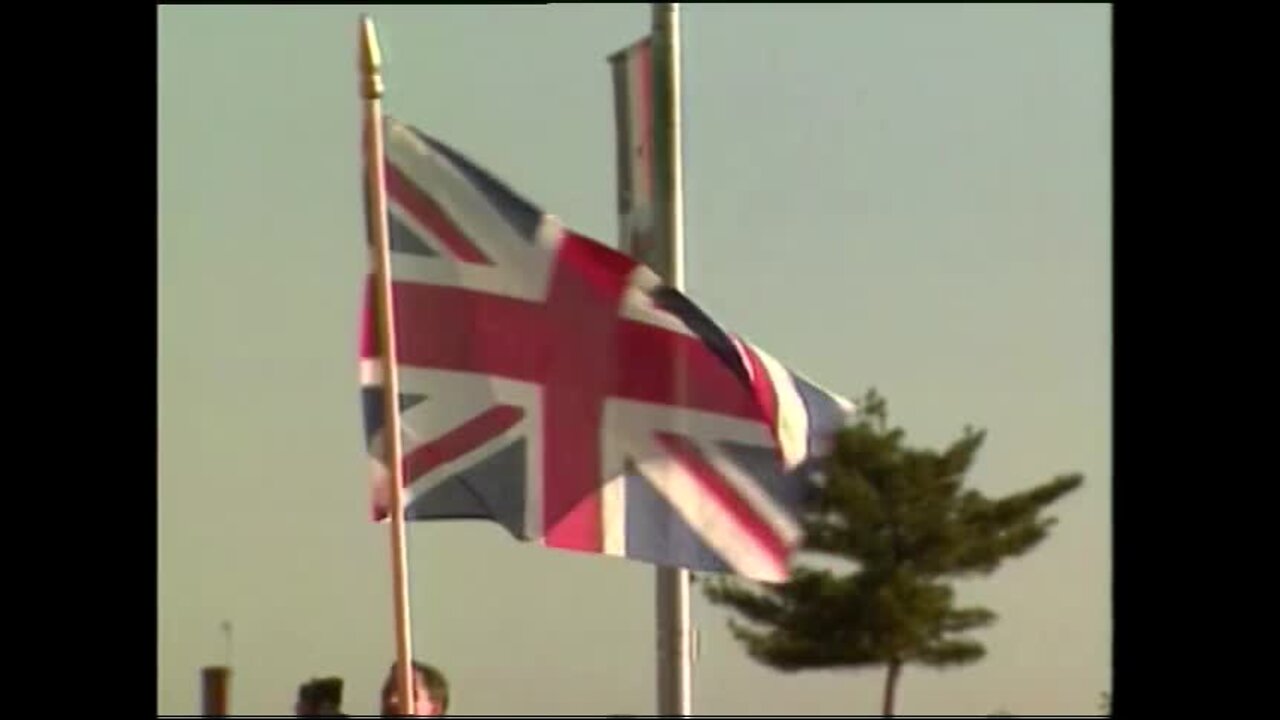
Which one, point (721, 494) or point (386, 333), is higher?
point (386, 333)

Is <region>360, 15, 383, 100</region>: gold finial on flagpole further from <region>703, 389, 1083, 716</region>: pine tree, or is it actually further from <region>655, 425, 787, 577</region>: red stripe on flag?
<region>703, 389, 1083, 716</region>: pine tree

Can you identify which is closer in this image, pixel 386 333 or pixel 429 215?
pixel 386 333

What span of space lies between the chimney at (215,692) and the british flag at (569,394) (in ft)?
9.32

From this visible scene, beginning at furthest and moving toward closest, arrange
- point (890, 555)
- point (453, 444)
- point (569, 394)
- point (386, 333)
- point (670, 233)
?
1. point (890, 555)
2. point (670, 233)
3. point (569, 394)
4. point (453, 444)
5. point (386, 333)

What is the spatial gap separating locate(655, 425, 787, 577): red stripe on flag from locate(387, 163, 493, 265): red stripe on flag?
679 millimetres

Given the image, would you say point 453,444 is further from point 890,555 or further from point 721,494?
point 890,555

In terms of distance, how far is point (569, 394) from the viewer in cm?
791

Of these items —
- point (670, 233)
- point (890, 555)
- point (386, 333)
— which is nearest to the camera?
point (386, 333)

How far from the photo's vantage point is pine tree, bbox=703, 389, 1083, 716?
2961 centimetres

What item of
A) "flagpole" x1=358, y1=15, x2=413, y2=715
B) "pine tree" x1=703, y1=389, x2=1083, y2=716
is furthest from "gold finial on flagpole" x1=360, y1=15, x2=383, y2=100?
"pine tree" x1=703, y1=389, x2=1083, y2=716

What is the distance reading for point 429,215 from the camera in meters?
7.96

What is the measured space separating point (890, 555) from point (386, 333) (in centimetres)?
2338

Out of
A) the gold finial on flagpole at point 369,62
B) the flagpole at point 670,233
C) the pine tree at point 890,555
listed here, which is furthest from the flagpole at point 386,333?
the pine tree at point 890,555

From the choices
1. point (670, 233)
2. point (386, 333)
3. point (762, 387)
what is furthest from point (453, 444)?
point (670, 233)
